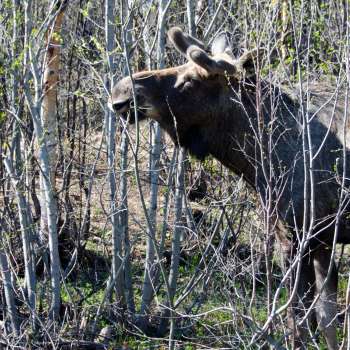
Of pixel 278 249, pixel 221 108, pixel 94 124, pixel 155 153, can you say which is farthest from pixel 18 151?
pixel 94 124

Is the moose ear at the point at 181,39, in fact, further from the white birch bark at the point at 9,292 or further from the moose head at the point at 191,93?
the white birch bark at the point at 9,292

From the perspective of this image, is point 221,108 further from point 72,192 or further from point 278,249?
point 72,192

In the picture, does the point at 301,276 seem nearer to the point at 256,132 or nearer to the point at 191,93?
the point at 256,132

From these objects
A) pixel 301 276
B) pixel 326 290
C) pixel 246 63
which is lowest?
pixel 326 290

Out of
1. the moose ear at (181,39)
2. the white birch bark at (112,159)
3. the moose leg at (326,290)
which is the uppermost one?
the moose ear at (181,39)

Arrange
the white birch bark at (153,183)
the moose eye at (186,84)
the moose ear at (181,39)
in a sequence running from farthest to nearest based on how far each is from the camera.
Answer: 1. the white birch bark at (153,183)
2. the moose ear at (181,39)
3. the moose eye at (186,84)

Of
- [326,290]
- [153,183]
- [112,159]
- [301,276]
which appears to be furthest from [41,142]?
[326,290]

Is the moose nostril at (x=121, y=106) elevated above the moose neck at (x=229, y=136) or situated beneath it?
elevated above

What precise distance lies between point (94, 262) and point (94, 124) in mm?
2525

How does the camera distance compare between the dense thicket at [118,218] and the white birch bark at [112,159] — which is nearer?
the dense thicket at [118,218]

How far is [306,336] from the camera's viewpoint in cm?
743

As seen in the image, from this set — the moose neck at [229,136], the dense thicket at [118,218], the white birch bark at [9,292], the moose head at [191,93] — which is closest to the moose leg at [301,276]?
the dense thicket at [118,218]

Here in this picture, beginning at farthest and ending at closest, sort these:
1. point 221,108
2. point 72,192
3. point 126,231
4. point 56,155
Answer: point 72,192
point 56,155
point 126,231
point 221,108

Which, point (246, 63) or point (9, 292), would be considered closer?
point (246, 63)
